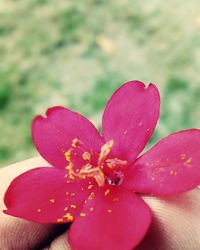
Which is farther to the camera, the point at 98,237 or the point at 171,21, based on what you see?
the point at 171,21

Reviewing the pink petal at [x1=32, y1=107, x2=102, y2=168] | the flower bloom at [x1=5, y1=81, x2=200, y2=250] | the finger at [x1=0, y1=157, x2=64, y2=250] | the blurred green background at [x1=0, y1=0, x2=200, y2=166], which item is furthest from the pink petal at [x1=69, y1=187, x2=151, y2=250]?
the blurred green background at [x1=0, y1=0, x2=200, y2=166]

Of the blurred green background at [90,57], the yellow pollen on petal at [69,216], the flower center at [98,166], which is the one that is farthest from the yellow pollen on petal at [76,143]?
the blurred green background at [90,57]

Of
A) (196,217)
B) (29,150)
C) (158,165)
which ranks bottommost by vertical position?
(29,150)

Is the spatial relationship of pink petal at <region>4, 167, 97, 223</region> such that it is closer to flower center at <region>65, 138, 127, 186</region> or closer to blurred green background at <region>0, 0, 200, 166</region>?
flower center at <region>65, 138, 127, 186</region>

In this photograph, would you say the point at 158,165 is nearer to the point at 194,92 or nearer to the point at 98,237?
the point at 98,237

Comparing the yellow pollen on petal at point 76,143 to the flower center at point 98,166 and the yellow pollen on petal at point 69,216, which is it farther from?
the yellow pollen on petal at point 69,216

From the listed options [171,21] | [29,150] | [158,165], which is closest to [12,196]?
[158,165]

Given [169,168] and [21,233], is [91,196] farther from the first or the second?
[21,233]
